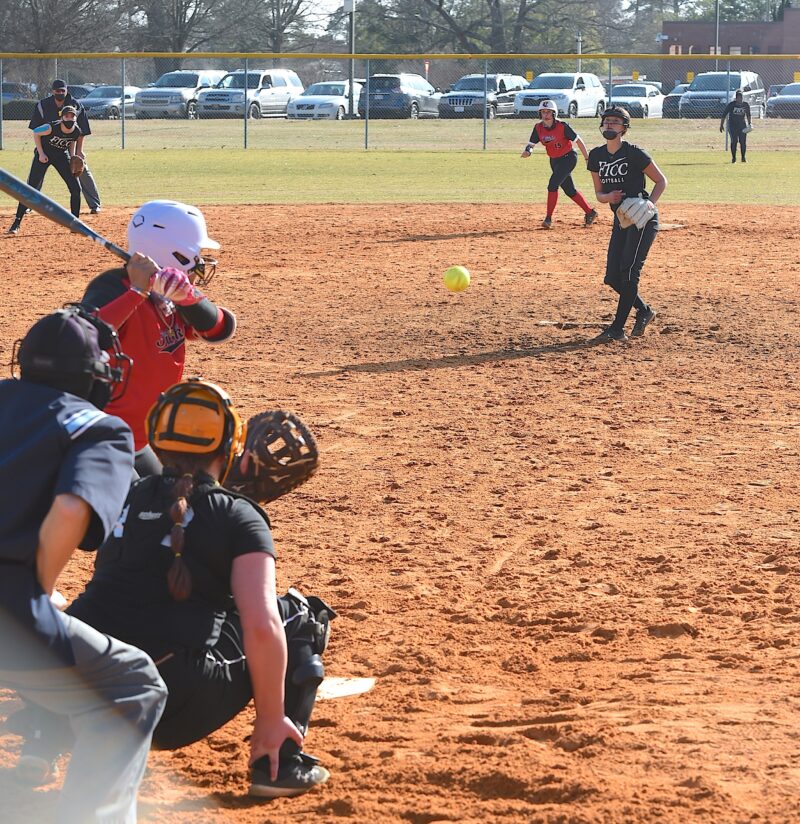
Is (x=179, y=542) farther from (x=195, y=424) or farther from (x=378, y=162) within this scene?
(x=378, y=162)

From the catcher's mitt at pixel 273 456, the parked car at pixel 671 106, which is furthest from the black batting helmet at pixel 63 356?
the parked car at pixel 671 106

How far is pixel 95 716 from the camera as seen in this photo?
3.06 meters

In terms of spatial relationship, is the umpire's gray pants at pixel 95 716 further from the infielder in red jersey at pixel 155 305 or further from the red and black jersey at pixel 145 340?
the red and black jersey at pixel 145 340

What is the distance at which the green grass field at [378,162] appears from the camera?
22.5 metres

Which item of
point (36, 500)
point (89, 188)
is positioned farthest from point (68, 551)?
point (89, 188)

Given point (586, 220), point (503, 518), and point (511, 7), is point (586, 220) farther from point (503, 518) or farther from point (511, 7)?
point (511, 7)

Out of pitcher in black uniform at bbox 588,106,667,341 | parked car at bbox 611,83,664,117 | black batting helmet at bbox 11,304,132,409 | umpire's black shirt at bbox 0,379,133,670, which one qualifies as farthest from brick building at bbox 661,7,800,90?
umpire's black shirt at bbox 0,379,133,670

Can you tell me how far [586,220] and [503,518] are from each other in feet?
40.5

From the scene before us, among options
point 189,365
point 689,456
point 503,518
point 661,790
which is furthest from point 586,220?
point 661,790

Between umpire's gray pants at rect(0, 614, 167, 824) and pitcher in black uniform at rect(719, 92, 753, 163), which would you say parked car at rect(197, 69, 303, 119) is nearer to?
pitcher in black uniform at rect(719, 92, 753, 163)

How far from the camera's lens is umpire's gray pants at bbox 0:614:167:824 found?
3033 millimetres

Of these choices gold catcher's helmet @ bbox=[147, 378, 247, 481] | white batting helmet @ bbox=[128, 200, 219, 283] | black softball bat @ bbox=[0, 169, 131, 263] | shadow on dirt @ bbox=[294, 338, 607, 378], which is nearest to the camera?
gold catcher's helmet @ bbox=[147, 378, 247, 481]

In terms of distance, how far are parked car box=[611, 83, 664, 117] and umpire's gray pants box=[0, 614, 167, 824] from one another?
41062 mm

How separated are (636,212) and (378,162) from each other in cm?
1894
